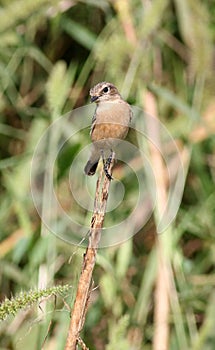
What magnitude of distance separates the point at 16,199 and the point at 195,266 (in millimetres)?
572

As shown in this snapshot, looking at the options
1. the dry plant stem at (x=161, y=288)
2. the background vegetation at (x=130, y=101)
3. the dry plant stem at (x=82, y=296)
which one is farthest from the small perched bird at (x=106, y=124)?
the dry plant stem at (x=161, y=288)

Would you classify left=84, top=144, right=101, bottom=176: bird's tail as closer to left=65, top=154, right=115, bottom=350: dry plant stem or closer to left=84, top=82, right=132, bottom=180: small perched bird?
left=84, top=82, right=132, bottom=180: small perched bird

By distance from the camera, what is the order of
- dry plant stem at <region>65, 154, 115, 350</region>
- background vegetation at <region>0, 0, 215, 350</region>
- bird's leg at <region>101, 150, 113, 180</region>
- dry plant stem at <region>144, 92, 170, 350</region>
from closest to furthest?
dry plant stem at <region>65, 154, 115, 350</region> < bird's leg at <region>101, 150, 113, 180</region> < background vegetation at <region>0, 0, 215, 350</region> < dry plant stem at <region>144, 92, 170, 350</region>

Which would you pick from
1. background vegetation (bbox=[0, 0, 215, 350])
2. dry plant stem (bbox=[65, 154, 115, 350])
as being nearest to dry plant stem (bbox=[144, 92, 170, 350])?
background vegetation (bbox=[0, 0, 215, 350])

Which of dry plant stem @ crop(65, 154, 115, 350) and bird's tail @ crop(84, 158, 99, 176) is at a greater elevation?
bird's tail @ crop(84, 158, 99, 176)

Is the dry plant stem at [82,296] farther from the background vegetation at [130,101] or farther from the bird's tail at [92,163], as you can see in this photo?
the background vegetation at [130,101]

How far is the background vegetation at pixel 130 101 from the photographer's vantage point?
6.68 ft

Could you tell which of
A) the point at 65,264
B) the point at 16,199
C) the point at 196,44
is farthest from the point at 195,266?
the point at 196,44

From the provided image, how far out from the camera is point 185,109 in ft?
7.27

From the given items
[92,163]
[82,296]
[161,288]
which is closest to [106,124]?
[92,163]

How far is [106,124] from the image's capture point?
134cm

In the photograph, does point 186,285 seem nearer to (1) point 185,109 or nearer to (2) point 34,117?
(1) point 185,109

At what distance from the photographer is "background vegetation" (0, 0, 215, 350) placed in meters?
2.04

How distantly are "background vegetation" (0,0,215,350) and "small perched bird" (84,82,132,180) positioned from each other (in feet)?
1.41
